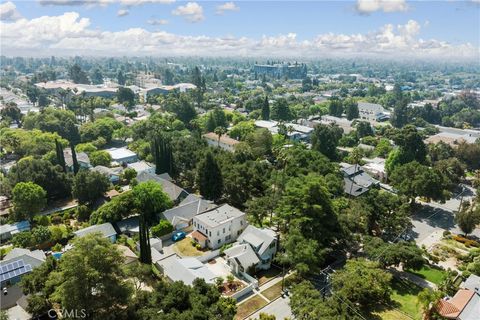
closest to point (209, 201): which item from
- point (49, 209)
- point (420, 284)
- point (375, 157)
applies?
point (49, 209)

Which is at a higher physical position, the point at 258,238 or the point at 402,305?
the point at 258,238

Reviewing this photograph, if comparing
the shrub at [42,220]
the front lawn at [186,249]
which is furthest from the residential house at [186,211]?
the shrub at [42,220]

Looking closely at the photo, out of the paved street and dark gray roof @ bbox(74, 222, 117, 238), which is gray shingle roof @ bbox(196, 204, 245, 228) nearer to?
dark gray roof @ bbox(74, 222, 117, 238)

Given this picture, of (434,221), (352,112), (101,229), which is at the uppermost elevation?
(352,112)

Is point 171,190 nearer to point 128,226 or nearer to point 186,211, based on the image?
point 186,211

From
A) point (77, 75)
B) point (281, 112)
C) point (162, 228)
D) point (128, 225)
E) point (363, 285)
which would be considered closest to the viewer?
point (363, 285)

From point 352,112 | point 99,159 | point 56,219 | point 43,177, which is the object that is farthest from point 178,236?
point 352,112

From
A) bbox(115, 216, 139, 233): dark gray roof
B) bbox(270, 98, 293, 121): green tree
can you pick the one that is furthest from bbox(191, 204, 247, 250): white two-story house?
bbox(270, 98, 293, 121): green tree
